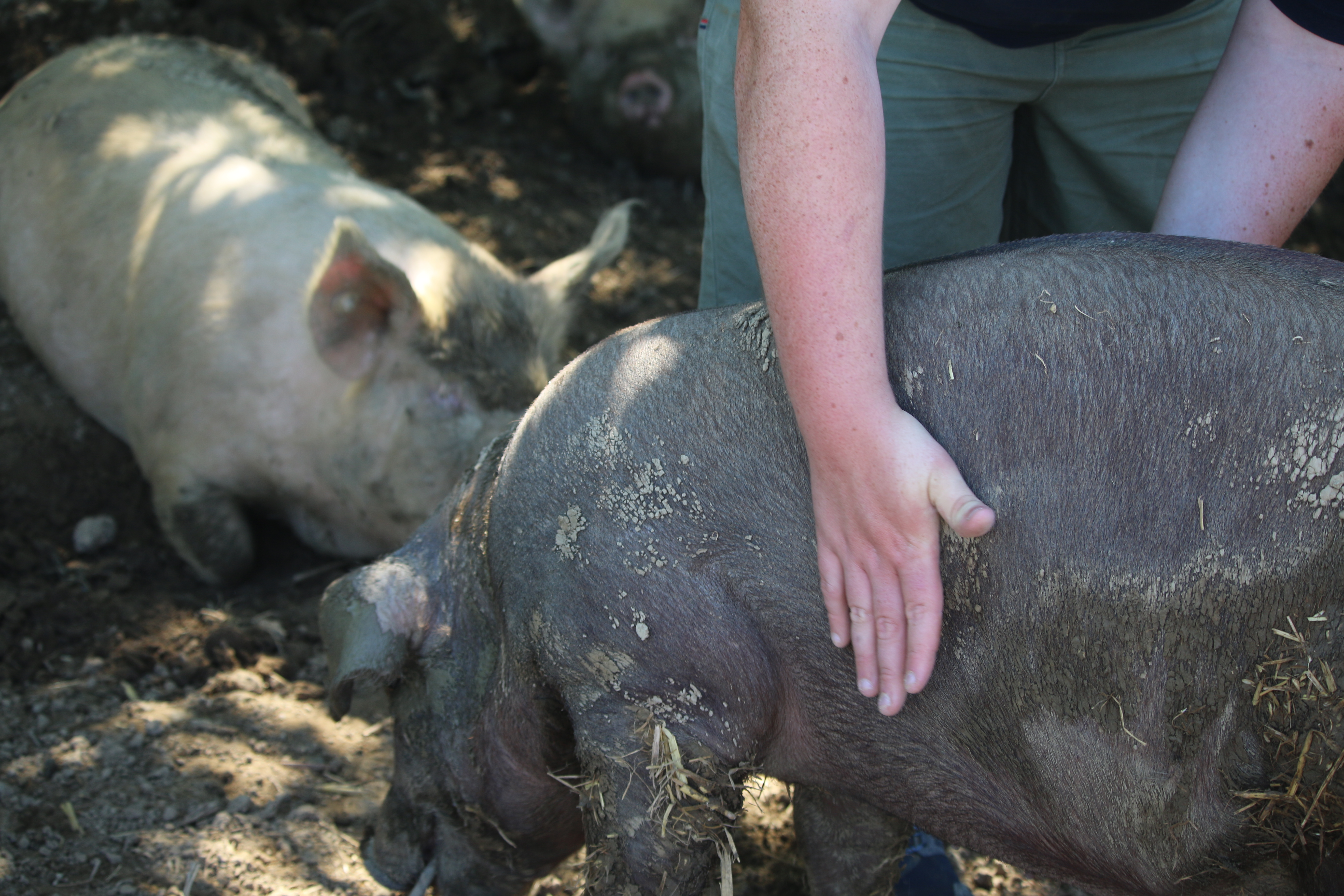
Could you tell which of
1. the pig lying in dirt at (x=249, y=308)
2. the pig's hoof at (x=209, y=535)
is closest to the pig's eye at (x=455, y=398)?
the pig lying in dirt at (x=249, y=308)

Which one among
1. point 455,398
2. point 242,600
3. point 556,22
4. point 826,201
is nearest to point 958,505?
point 826,201

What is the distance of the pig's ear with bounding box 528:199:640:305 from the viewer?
356 centimetres

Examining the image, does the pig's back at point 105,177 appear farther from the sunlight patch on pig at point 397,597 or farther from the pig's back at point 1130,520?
the pig's back at point 1130,520

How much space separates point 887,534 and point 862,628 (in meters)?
0.16

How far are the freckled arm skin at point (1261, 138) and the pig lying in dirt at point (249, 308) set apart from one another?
182 centimetres

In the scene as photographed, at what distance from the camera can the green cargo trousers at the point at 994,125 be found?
215 centimetres

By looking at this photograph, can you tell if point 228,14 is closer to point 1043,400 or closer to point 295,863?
point 295,863

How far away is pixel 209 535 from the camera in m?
3.46

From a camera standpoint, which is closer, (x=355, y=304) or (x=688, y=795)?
(x=688, y=795)

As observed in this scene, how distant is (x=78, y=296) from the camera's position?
3.88 metres

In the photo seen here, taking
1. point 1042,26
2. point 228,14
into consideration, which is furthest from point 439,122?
point 1042,26

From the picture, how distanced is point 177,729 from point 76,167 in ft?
7.63

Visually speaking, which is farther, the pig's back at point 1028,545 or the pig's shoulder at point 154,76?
the pig's shoulder at point 154,76

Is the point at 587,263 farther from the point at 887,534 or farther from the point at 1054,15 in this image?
the point at 887,534
